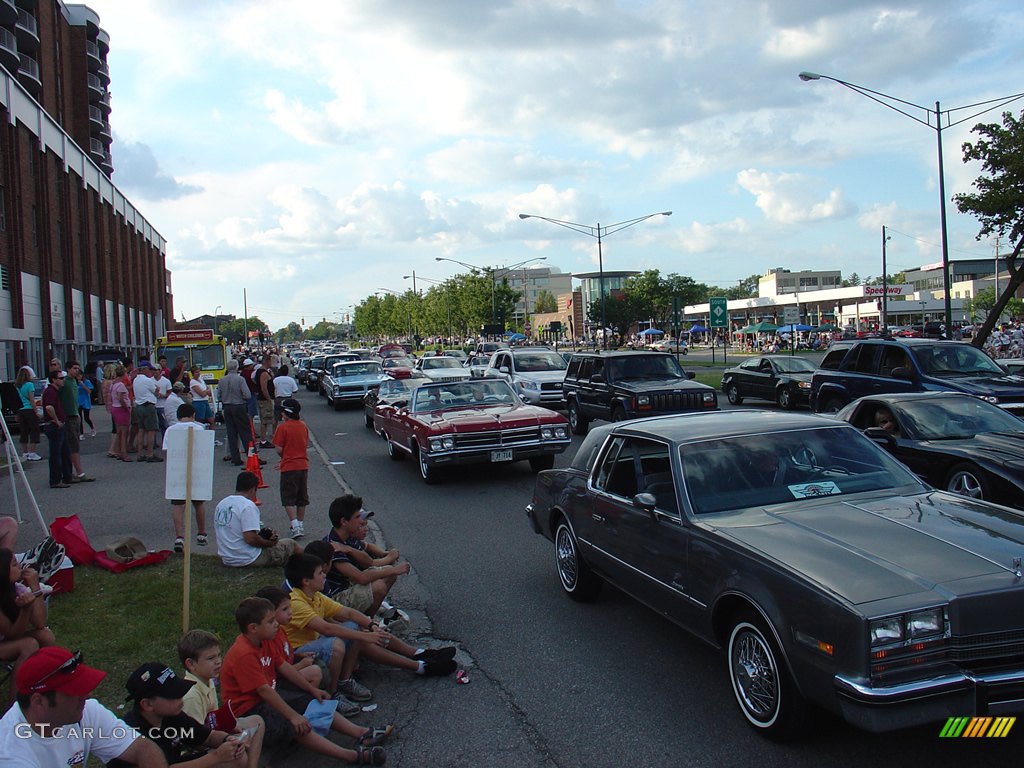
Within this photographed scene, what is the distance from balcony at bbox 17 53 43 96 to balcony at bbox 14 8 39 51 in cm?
63

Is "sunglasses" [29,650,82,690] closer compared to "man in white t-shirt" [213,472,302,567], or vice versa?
"sunglasses" [29,650,82,690]

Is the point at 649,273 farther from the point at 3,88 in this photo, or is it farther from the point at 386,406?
the point at 386,406

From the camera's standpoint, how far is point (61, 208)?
44.1 m

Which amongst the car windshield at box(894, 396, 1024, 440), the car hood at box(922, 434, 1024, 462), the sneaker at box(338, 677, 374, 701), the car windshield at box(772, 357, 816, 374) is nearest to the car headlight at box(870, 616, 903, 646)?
the sneaker at box(338, 677, 374, 701)

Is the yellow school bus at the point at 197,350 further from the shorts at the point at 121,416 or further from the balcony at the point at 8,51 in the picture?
the balcony at the point at 8,51

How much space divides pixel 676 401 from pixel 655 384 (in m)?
0.80

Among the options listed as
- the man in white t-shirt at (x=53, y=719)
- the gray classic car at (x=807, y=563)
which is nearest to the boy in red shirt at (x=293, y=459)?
the gray classic car at (x=807, y=563)

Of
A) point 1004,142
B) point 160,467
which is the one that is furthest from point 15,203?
Answer: point 1004,142

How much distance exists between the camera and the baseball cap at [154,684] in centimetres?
359

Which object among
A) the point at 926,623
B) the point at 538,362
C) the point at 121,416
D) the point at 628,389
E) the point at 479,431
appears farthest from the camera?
the point at 538,362

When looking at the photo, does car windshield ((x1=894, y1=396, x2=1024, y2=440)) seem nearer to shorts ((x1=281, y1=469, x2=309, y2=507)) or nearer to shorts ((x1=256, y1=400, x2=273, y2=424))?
shorts ((x1=281, y1=469, x2=309, y2=507))

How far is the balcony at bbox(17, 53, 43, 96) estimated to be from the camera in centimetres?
4664

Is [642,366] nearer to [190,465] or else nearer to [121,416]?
[121,416]

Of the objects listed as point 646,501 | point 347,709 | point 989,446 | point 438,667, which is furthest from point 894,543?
point 989,446
